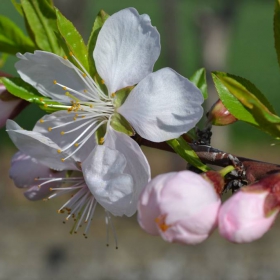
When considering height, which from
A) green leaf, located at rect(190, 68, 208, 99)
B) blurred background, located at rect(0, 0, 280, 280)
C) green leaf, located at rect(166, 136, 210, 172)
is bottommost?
blurred background, located at rect(0, 0, 280, 280)

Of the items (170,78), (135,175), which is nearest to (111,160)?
(135,175)

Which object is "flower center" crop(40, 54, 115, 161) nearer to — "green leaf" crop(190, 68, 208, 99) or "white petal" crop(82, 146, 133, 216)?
"white petal" crop(82, 146, 133, 216)

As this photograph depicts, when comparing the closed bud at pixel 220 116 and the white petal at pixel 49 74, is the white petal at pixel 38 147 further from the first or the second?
the closed bud at pixel 220 116

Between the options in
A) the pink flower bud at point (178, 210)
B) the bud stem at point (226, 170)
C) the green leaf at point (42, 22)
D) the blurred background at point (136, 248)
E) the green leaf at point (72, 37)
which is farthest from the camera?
the blurred background at point (136, 248)

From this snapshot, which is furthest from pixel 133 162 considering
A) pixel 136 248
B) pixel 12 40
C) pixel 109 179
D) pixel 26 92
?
pixel 136 248

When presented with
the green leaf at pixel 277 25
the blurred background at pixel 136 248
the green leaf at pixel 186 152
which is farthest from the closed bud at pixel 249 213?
the blurred background at pixel 136 248

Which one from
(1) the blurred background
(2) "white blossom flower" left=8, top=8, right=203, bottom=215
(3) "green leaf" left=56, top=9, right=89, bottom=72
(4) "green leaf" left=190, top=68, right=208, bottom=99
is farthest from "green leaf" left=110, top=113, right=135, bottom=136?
(1) the blurred background
